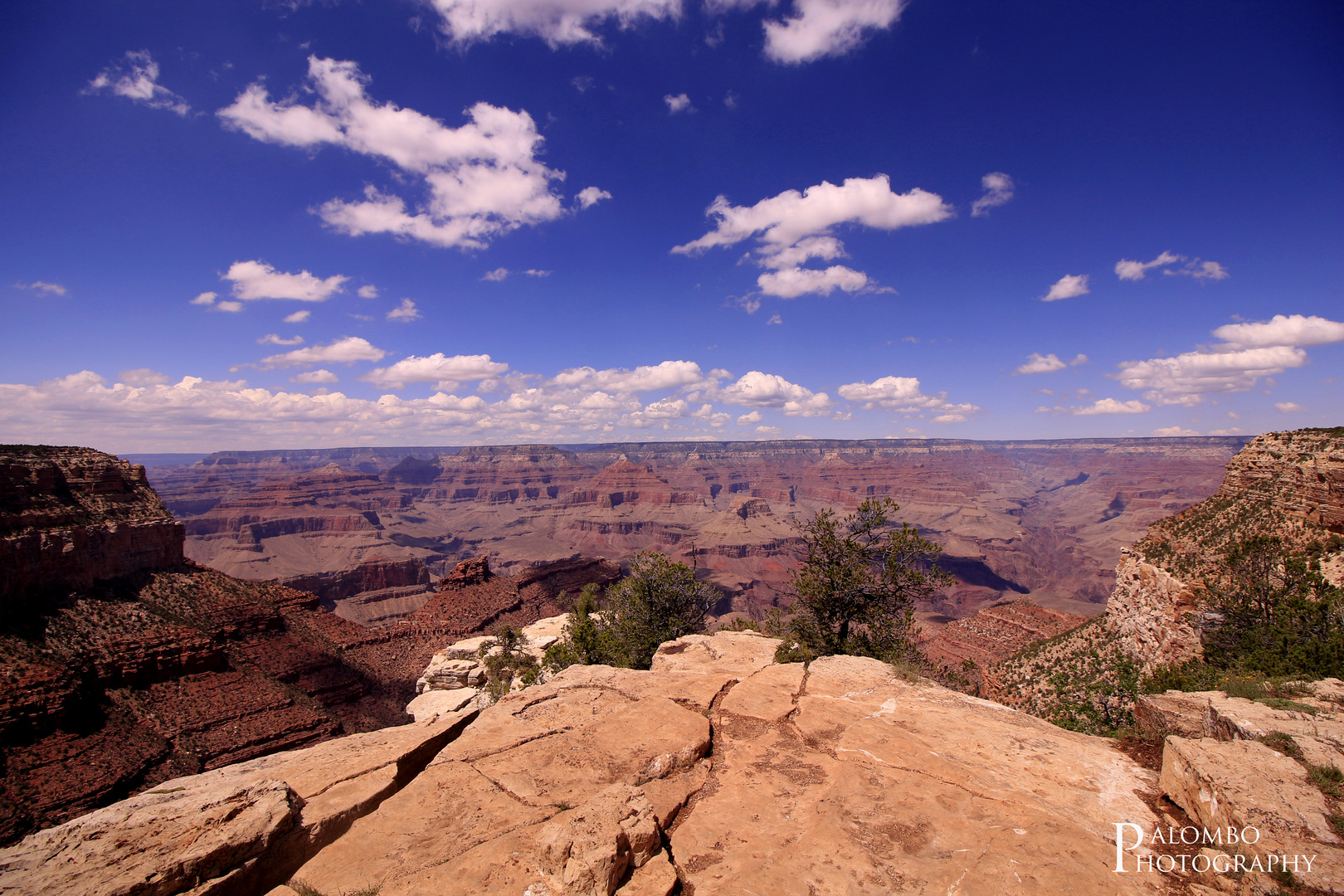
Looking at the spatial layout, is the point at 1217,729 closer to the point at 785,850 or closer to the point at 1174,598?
the point at 785,850

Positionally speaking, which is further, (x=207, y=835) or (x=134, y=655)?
(x=134, y=655)

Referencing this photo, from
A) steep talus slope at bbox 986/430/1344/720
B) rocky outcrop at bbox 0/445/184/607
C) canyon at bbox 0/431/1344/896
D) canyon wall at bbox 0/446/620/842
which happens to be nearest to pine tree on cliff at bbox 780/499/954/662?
canyon at bbox 0/431/1344/896

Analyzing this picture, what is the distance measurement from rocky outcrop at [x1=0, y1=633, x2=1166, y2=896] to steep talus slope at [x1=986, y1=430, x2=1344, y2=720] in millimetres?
22694

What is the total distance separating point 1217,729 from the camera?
8.59 meters

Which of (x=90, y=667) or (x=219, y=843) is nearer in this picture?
(x=219, y=843)

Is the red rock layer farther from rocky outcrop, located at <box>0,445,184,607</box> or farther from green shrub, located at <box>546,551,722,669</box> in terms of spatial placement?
rocky outcrop, located at <box>0,445,184,607</box>

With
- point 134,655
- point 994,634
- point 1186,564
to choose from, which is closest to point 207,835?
point 1186,564

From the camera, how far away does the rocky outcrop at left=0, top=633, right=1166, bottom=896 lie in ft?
17.5

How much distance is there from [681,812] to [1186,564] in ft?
117

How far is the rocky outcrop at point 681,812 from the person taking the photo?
17.5ft

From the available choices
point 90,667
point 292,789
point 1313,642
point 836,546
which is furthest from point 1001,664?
point 90,667

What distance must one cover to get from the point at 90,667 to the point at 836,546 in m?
44.6

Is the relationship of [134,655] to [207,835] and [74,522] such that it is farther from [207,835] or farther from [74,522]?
[207,835]

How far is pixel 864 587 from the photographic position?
17.3 m
